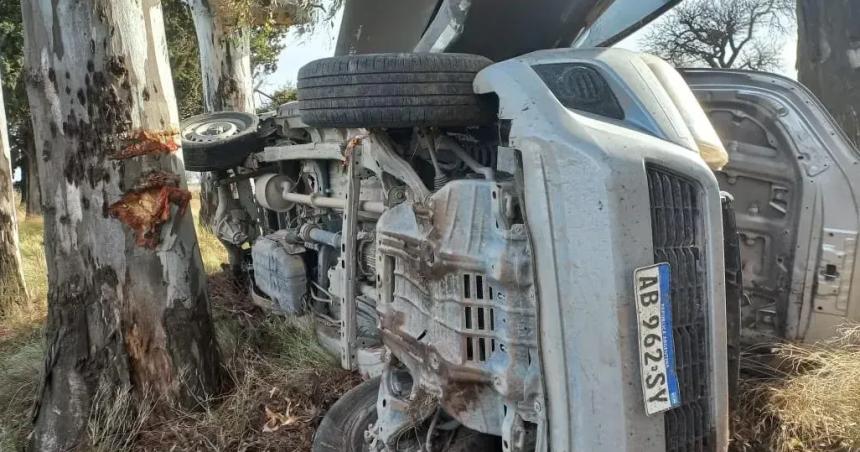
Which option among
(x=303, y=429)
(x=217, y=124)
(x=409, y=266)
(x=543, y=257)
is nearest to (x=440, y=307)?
(x=409, y=266)

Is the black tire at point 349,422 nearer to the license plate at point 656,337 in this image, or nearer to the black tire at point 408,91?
the black tire at point 408,91

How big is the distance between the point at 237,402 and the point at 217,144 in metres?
2.15

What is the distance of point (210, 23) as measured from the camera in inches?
354

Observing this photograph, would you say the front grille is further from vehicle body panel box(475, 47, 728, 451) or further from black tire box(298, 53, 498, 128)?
black tire box(298, 53, 498, 128)

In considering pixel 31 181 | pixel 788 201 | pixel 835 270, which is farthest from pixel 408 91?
pixel 31 181

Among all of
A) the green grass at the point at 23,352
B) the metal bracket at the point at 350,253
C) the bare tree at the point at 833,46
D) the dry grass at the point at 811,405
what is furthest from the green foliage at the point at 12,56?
the dry grass at the point at 811,405

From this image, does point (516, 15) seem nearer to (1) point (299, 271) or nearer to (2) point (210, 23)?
(1) point (299, 271)

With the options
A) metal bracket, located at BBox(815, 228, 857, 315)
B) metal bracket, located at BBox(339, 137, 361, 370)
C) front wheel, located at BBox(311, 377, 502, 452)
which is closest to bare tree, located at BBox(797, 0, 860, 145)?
metal bracket, located at BBox(815, 228, 857, 315)

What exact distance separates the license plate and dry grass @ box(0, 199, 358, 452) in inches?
72.7

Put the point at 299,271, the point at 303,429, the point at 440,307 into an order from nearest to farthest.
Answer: the point at 440,307 → the point at 303,429 → the point at 299,271

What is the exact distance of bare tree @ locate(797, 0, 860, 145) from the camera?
12.9 feet

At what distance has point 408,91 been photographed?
2361mm

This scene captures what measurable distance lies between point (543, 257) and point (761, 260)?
1.37m

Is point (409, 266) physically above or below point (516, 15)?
below
